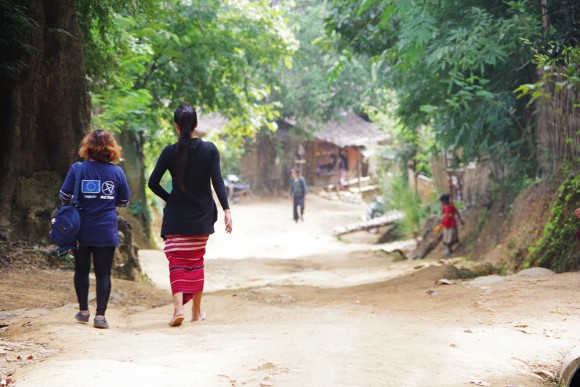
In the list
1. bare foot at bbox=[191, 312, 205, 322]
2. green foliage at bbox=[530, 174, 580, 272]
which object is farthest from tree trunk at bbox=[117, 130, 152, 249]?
bare foot at bbox=[191, 312, 205, 322]

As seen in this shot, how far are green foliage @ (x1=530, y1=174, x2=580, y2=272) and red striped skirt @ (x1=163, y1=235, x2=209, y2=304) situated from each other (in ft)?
15.2

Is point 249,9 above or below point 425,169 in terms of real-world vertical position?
above

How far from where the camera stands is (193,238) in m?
6.57

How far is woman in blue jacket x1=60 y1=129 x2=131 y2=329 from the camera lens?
6.26 metres

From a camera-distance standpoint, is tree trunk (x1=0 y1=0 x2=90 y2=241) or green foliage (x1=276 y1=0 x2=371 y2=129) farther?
green foliage (x1=276 y1=0 x2=371 y2=129)

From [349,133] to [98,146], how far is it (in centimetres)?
3586

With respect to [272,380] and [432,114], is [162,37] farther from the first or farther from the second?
[272,380]

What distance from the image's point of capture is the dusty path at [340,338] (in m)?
4.30

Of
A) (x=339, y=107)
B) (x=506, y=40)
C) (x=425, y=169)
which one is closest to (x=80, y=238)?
(x=506, y=40)

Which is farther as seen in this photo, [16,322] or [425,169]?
[425,169]

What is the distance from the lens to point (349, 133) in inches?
1641

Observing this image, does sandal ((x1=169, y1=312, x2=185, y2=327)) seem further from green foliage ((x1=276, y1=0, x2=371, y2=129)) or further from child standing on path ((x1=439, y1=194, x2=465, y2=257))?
green foliage ((x1=276, y1=0, x2=371, y2=129))

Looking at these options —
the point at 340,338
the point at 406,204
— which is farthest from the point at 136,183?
the point at 340,338

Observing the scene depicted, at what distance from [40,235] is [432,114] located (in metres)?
7.69
